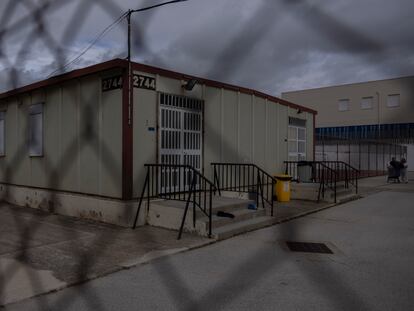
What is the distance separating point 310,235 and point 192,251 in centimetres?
234

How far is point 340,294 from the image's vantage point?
13.6 ft

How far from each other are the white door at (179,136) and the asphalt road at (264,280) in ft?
7.60

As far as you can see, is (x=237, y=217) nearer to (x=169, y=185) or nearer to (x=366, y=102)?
(x=169, y=185)

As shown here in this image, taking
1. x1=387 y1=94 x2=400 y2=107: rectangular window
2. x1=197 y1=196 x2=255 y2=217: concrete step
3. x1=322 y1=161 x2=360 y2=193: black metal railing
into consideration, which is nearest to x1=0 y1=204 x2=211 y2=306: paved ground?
x1=197 y1=196 x2=255 y2=217: concrete step

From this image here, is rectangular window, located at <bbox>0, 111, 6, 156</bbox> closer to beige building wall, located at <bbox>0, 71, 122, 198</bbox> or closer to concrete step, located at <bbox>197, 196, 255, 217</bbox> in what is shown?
beige building wall, located at <bbox>0, 71, 122, 198</bbox>

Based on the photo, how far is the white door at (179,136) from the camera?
28.1 ft

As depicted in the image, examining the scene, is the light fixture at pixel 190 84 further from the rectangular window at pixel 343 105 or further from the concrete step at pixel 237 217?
the rectangular window at pixel 343 105

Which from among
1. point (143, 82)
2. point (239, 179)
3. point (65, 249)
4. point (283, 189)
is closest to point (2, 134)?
point (143, 82)

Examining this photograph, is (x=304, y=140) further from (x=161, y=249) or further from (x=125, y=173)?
(x=161, y=249)

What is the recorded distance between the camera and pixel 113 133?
8008mm

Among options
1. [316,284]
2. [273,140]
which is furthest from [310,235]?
[273,140]

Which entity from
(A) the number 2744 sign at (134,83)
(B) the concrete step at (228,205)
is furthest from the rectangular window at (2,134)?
(B) the concrete step at (228,205)

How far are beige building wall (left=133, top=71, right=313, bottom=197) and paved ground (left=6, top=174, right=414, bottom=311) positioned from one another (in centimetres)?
264

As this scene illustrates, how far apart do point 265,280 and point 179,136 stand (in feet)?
15.9
